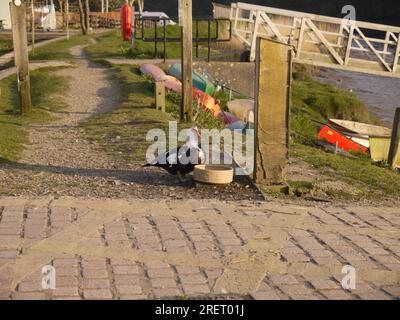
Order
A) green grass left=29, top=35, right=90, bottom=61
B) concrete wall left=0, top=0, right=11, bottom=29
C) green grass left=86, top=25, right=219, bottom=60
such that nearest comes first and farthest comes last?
green grass left=29, top=35, right=90, bottom=61
green grass left=86, top=25, right=219, bottom=60
concrete wall left=0, top=0, right=11, bottom=29

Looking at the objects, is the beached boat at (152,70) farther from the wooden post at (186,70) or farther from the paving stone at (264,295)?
the paving stone at (264,295)

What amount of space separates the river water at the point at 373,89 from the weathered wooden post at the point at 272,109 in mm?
18400

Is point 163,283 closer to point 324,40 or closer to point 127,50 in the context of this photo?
point 324,40

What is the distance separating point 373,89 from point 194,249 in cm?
3160

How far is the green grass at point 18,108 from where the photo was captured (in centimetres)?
960

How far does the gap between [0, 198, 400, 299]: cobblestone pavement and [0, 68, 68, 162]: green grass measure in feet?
10.1

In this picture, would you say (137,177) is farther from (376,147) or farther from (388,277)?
(376,147)

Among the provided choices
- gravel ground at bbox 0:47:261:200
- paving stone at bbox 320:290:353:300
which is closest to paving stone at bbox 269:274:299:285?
paving stone at bbox 320:290:353:300

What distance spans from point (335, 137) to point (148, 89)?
4.70m

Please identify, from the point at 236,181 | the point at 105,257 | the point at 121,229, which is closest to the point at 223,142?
the point at 236,181

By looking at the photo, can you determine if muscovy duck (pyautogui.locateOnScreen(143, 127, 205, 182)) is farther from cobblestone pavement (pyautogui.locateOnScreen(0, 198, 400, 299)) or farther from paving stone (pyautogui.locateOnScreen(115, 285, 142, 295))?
paving stone (pyautogui.locateOnScreen(115, 285, 142, 295))

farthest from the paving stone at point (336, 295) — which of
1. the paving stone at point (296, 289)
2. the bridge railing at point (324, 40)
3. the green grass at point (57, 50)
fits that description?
the green grass at point (57, 50)

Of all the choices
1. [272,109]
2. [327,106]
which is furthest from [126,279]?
[327,106]

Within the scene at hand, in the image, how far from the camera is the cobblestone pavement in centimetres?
458
